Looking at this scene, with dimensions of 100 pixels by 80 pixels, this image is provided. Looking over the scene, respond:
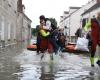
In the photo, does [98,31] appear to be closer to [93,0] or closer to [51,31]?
[51,31]

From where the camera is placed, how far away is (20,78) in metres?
10.4

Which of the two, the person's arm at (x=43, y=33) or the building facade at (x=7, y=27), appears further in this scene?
the building facade at (x=7, y=27)

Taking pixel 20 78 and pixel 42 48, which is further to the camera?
pixel 42 48

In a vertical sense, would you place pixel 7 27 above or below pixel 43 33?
above

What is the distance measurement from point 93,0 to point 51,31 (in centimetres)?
6151

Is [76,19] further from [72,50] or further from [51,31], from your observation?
[51,31]

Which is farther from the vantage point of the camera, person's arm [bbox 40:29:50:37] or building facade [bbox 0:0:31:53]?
building facade [bbox 0:0:31:53]

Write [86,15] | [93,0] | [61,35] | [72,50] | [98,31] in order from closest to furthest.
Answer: [98,31]
[61,35]
[72,50]
[86,15]
[93,0]

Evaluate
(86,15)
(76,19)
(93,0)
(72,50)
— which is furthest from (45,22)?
(76,19)

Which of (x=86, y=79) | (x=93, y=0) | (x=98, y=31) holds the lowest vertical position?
(x=86, y=79)

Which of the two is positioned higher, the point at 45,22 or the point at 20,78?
the point at 45,22

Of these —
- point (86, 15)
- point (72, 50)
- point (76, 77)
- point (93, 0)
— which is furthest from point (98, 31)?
point (93, 0)

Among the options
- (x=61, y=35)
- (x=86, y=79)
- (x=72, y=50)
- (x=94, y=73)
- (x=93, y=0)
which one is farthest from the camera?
(x=93, y=0)

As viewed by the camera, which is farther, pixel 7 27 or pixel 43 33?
pixel 7 27
